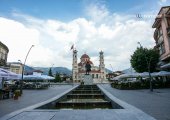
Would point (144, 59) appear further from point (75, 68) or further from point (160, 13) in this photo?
point (75, 68)

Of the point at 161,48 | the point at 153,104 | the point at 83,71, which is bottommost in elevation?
the point at 153,104

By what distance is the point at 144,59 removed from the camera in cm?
4200

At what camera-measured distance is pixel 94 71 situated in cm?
12006

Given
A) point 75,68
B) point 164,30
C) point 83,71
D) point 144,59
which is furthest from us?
point 75,68

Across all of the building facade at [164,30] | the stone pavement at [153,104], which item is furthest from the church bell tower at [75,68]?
the stone pavement at [153,104]

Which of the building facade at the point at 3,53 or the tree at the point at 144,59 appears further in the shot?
the building facade at the point at 3,53

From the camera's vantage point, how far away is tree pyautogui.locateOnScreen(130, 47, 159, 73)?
41906 mm

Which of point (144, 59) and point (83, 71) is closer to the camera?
point (144, 59)

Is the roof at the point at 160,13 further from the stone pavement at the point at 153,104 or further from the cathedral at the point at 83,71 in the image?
the cathedral at the point at 83,71

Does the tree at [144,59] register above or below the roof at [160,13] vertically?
below

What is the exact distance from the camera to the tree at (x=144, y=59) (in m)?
41.9

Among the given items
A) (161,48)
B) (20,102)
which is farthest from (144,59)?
(20,102)

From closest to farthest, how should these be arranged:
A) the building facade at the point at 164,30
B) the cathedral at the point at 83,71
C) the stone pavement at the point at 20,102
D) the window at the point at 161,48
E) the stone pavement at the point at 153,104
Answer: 1. the stone pavement at the point at 153,104
2. the stone pavement at the point at 20,102
3. the building facade at the point at 164,30
4. the window at the point at 161,48
5. the cathedral at the point at 83,71

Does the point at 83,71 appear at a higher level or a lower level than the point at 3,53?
higher
